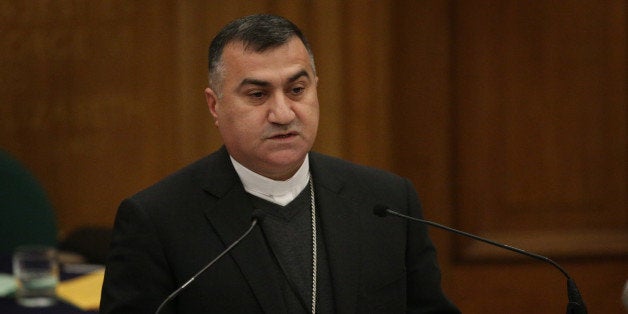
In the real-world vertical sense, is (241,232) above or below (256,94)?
below

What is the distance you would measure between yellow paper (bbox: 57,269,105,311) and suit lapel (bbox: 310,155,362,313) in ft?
2.85

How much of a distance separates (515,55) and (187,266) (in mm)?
2679

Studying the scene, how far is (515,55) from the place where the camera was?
4.46 meters

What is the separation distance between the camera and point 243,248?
2189 millimetres

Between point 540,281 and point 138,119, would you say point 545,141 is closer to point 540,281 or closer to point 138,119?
point 540,281

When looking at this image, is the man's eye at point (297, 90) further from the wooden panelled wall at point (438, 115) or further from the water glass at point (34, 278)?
the wooden panelled wall at point (438, 115)

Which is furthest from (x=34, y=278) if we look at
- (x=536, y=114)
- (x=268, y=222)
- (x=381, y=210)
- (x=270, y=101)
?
(x=536, y=114)

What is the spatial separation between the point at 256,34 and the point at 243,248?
46cm

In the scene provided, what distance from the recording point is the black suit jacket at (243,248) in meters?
2.14

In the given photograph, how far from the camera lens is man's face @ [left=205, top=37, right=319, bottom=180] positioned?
6.86 feet

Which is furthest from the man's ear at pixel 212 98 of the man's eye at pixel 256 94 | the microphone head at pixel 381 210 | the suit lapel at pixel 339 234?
the microphone head at pixel 381 210

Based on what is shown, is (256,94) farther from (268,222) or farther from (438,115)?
(438,115)

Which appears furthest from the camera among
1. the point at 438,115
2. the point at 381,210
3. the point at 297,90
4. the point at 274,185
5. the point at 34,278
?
the point at 438,115

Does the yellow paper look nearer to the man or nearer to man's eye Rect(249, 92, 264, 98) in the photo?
the man
